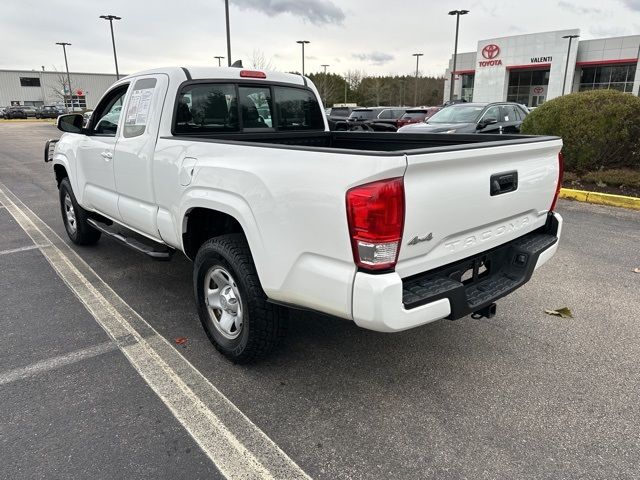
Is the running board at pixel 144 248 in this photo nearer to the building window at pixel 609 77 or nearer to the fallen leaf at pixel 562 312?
the fallen leaf at pixel 562 312

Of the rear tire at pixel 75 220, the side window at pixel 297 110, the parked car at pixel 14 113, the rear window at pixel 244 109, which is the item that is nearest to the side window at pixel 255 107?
the rear window at pixel 244 109

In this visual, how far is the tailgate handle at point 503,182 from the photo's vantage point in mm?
2777

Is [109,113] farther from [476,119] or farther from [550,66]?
[550,66]

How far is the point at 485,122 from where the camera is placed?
12.3m

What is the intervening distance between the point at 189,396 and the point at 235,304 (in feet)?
2.07

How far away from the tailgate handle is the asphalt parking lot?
3.90ft

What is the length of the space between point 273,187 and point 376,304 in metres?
0.84

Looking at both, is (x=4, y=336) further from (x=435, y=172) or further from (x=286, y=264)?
(x=435, y=172)

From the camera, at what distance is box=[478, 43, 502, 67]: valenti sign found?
52.2 m

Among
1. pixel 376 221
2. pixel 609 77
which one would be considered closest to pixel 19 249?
pixel 376 221

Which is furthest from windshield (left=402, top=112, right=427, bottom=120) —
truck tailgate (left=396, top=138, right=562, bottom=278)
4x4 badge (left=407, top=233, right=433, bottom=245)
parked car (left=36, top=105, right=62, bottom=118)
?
parked car (left=36, top=105, right=62, bottom=118)

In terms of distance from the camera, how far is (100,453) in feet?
8.02

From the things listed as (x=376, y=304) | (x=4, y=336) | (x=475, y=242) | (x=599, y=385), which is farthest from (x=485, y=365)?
(x=4, y=336)

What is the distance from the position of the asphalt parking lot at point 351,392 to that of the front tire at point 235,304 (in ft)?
0.59
